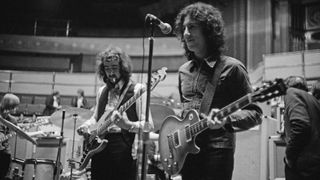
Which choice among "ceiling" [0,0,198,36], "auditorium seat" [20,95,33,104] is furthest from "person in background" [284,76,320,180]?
"ceiling" [0,0,198,36]

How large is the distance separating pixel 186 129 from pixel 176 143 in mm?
164

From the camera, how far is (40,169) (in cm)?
627

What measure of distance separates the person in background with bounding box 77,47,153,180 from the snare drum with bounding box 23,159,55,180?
276cm

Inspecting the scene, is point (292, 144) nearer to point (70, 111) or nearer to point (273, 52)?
point (70, 111)

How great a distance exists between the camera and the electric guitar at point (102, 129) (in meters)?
3.58

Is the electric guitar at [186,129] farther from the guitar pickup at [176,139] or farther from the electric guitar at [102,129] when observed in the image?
the electric guitar at [102,129]

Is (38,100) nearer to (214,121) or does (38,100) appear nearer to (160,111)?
(160,111)

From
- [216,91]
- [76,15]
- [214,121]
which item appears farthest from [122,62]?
[76,15]

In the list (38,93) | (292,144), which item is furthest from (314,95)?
(38,93)

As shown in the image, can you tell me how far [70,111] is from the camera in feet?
19.2

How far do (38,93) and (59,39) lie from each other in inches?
129

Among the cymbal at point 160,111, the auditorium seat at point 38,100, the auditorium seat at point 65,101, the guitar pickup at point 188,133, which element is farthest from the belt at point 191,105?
the auditorium seat at point 38,100

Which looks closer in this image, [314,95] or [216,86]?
[216,86]

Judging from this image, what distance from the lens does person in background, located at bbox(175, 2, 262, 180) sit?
2.43 metres
